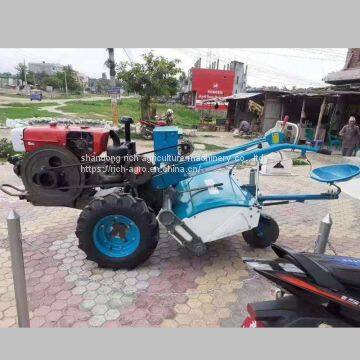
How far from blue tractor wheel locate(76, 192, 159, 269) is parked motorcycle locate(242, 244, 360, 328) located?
142 cm

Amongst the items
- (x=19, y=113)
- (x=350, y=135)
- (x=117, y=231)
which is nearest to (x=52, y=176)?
(x=117, y=231)

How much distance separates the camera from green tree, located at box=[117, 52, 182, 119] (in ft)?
48.4

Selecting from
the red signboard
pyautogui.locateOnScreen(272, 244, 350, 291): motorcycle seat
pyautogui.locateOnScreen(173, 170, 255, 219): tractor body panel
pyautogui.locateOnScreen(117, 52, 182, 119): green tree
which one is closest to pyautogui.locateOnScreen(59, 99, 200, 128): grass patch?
the red signboard

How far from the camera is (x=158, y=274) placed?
132 inches

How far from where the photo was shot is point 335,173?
330cm

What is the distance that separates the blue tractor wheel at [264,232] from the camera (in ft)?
12.8

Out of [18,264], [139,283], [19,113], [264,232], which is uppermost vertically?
[18,264]

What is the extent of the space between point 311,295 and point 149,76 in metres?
14.0

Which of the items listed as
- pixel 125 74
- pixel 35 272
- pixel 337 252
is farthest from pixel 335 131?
pixel 35 272

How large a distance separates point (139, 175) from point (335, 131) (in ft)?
43.2

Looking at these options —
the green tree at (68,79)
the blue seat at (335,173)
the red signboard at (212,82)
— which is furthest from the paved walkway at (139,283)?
the green tree at (68,79)

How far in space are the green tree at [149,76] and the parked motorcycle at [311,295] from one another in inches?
545

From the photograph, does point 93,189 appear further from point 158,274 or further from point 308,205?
point 308,205

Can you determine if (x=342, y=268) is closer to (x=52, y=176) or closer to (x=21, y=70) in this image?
(x=52, y=176)
